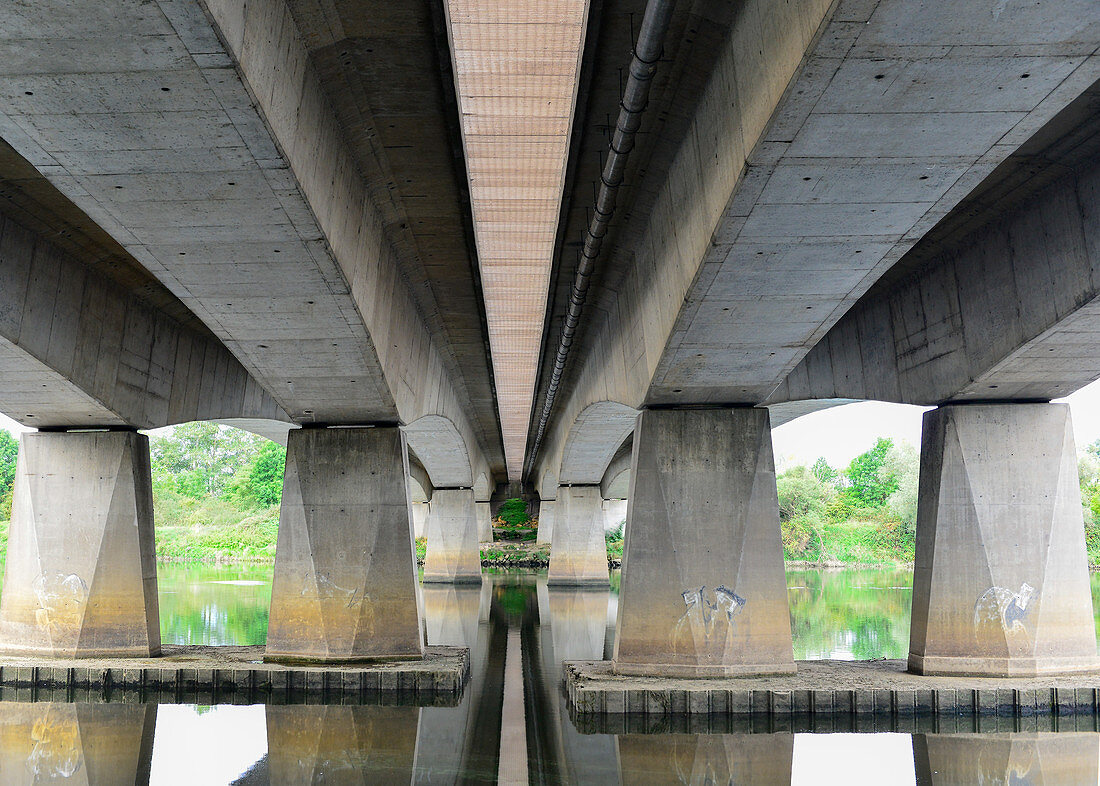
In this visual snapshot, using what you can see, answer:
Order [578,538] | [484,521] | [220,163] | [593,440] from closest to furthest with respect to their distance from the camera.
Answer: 1. [220,163]
2. [593,440]
3. [578,538]
4. [484,521]

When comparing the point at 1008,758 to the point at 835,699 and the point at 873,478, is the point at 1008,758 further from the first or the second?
the point at 873,478

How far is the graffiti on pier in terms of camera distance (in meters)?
16.8

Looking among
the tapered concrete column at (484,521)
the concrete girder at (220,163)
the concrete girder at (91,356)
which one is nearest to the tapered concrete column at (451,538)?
the tapered concrete column at (484,521)

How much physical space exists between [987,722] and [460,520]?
3992cm

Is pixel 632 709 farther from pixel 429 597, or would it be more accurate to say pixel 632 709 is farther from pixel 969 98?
pixel 429 597

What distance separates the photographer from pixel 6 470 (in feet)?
348

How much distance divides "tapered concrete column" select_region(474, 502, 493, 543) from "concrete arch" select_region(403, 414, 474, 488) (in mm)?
Answer: 20874

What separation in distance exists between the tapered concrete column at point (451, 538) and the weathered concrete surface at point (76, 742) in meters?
36.7

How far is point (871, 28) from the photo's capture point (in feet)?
23.2

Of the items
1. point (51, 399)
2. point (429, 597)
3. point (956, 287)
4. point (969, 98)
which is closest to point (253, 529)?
point (429, 597)

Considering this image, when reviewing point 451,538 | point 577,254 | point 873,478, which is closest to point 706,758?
point 577,254

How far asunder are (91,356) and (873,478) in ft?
337

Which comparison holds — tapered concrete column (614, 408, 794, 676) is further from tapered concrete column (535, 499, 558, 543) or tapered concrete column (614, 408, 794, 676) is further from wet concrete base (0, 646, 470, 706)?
tapered concrete column (535, 499, 558, 543)

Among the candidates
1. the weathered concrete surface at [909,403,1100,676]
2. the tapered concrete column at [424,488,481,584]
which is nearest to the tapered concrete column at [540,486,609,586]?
the tapered concrete column at [424,488,481,584]
